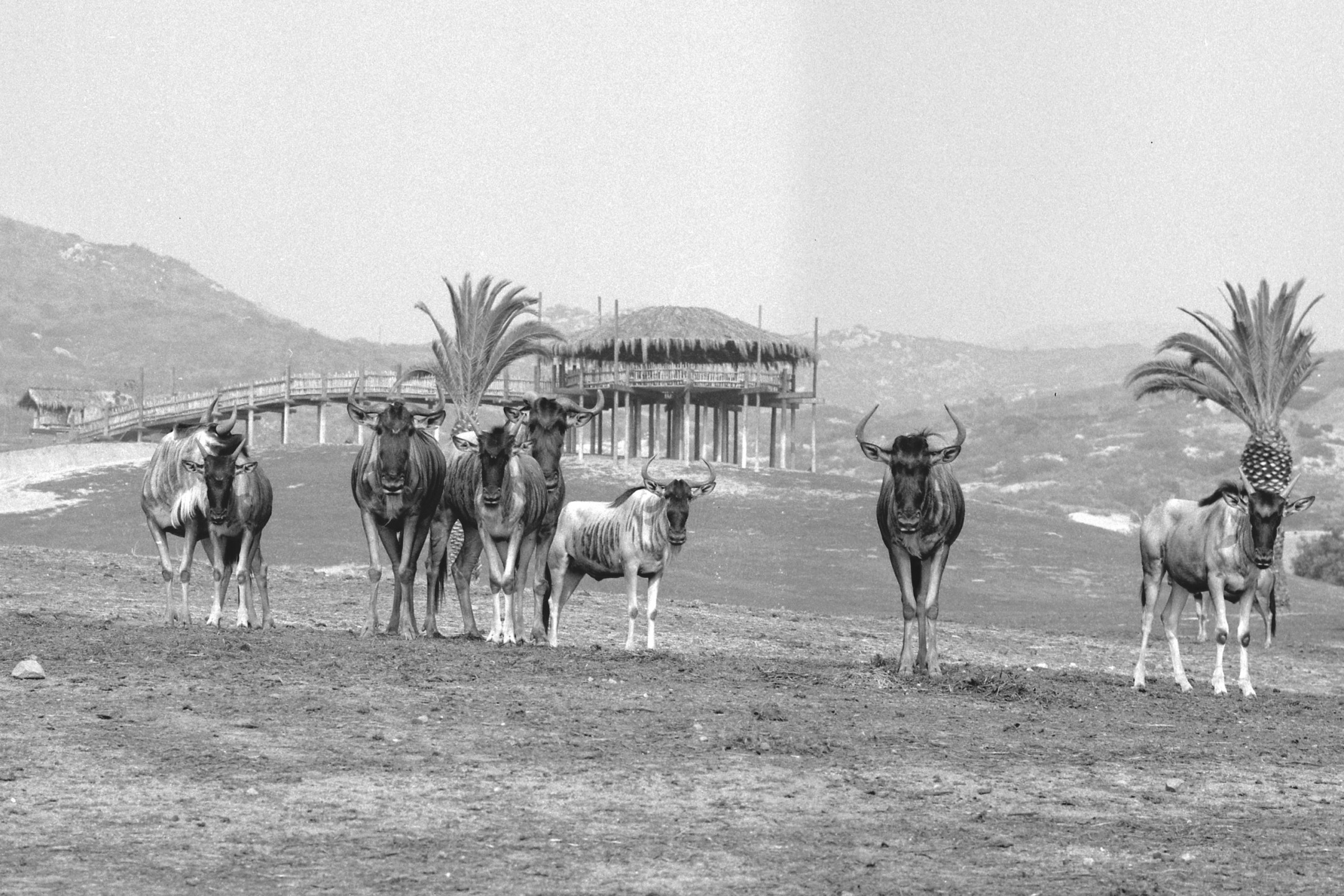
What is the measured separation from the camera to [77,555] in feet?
109

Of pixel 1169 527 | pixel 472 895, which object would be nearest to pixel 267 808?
pixel 472 895

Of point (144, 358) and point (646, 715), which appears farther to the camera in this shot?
point (144, 358)

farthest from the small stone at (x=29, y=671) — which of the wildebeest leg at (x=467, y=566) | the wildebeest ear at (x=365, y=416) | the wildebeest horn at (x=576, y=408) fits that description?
the wildebeest horn at (x=576, y=408)

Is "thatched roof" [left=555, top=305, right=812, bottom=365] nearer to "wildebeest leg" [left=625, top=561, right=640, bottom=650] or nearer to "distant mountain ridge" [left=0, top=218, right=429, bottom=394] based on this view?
"wildebeest leg" [left=625, top=561, right=640, bottom=650]

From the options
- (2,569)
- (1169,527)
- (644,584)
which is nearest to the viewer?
(1169,527)

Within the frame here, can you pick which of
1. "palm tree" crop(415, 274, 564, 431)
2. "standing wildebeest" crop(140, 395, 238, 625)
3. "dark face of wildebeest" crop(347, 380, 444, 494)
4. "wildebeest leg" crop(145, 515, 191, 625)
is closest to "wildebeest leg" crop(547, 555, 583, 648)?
"dark face of wildebeest" crop(347, 380, 444, 494)

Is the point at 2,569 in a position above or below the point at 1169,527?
below

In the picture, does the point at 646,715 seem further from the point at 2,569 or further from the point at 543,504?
the point at 2,569

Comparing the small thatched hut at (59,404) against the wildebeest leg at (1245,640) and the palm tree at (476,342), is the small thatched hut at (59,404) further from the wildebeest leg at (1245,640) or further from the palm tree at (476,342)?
the wildebeest leg at (1245,640)

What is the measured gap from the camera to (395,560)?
2136 centimetres

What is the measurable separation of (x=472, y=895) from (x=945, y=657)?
17.8m

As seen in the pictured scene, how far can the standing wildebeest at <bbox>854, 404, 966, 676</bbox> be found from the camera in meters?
18.8

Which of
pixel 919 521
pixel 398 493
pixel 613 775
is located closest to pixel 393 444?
pixel 398 493

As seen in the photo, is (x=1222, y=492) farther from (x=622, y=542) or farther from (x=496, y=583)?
(x=496, y=583)
